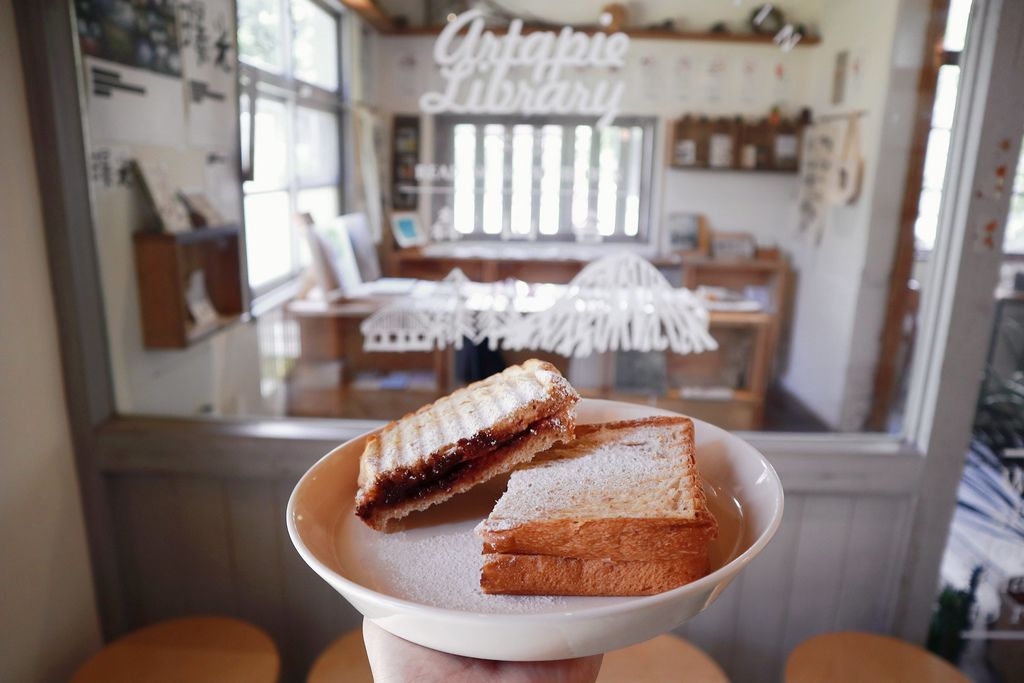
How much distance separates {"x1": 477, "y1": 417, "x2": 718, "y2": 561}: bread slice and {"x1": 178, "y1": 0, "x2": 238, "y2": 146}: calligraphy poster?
161cm

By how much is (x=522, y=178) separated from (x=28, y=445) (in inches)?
49.0

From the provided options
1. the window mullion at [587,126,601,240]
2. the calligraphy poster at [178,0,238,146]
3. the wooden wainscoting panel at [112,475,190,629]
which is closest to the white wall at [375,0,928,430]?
the window mullion at [587,126,601,240]

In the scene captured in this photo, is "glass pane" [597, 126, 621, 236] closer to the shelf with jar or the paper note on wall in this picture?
the shelf with jar

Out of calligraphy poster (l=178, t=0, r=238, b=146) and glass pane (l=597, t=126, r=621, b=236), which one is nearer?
glass pane (l=597, t=126, r=621, b=236)

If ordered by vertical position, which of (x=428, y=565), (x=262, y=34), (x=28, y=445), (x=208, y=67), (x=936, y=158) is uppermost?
(x=262, y=34)

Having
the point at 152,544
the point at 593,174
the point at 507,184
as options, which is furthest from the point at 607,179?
the point at 152,544

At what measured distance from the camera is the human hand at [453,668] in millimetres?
673

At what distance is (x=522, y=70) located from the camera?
5.21 ft

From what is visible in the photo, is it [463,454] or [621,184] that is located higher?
[621,184]

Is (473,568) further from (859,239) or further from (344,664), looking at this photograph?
(859,239)

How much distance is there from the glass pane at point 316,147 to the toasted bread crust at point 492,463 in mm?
1375

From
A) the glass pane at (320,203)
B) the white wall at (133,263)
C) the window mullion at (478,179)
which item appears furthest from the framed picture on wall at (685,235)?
the white wall at (133,263)

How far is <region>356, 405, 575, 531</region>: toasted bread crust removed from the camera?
67cm

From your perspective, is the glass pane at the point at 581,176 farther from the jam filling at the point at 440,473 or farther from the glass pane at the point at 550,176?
the jam filling at the point at 440,473
